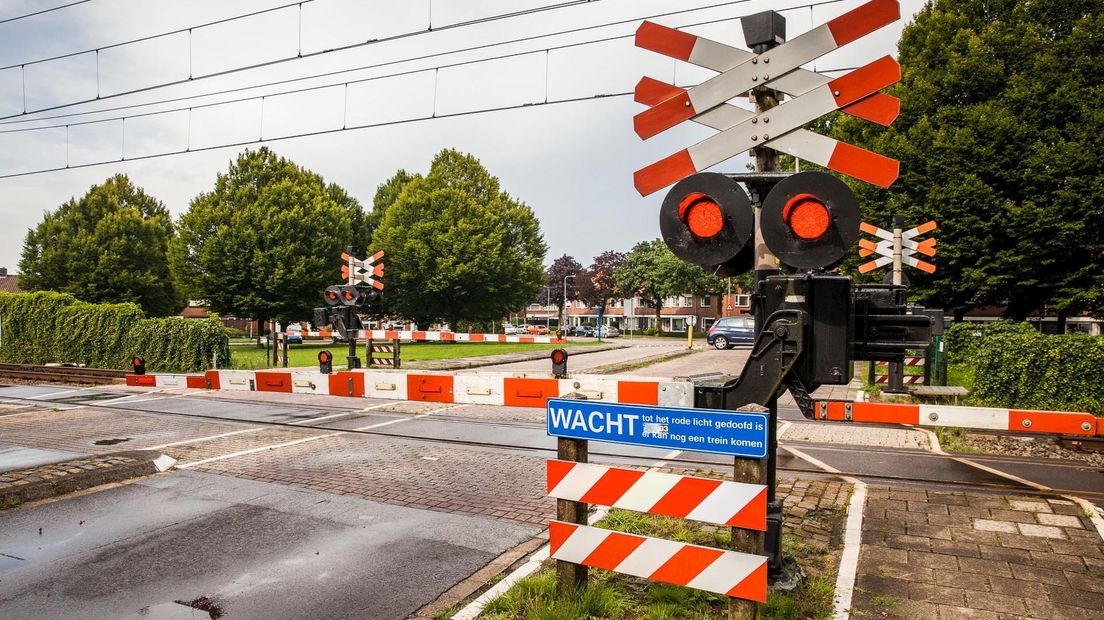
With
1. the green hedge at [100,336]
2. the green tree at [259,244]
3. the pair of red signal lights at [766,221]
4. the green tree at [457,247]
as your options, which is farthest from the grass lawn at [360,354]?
the pair of red signal lights at [766,221]

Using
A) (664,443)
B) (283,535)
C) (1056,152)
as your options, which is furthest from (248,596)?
(1056,152)

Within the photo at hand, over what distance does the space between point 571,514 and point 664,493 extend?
0.60 metres

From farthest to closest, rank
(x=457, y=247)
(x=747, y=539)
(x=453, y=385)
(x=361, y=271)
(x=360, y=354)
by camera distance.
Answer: (x=457, y=247)
(x=360, y=354)
(x=361, y=271)
(x=453, y=385)
(x=747, y=539)

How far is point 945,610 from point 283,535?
459 cm

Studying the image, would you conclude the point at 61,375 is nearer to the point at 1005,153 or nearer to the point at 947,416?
the point at 947,416

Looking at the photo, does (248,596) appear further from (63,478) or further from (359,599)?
(63,478)

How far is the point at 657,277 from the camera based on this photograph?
208 feet

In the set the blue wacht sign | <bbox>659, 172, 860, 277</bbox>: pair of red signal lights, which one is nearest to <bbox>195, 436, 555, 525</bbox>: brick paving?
the blue wacht sign

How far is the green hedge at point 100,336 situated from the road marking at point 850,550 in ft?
59.1

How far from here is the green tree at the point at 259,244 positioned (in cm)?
3484

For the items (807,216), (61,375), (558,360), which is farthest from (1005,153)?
(61,375)

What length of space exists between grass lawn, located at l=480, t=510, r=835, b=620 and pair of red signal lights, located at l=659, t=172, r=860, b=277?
6.30 feet

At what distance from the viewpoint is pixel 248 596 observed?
397cm

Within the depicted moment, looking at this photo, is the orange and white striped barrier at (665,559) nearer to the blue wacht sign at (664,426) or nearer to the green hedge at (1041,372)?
the blue wacht sign at (664,426)
